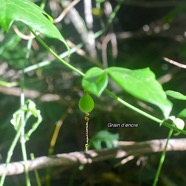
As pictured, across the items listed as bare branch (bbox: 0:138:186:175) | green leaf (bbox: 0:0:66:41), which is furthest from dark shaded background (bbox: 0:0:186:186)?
green leaf (bbox: 0:0:66:41)

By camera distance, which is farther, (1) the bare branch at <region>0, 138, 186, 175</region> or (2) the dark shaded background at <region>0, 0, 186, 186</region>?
(2) the dark shaded background at <region>0, 0, 186, 186</region>

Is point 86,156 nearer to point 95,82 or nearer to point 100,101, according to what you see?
point 95,82

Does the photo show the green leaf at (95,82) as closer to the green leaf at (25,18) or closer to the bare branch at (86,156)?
the green leaf at (25,18)

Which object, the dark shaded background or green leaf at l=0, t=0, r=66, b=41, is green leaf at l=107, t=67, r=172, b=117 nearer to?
green leaf at l=0, t=0, r=66, b=41

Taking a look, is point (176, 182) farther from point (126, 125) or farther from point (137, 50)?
point (137, 50)

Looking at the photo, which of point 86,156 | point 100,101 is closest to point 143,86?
point 86,156

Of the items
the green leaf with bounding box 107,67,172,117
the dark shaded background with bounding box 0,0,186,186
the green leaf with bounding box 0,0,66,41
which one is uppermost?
the green leaf with bounding box 0,0,66,41
